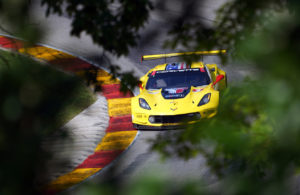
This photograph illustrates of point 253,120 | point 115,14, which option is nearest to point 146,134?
point 115,14

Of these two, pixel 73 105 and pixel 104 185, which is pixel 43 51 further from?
pixel 104 185

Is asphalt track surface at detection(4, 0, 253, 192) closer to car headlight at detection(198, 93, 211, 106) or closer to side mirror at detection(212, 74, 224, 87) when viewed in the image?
side mirror at detection(212, 74, 224, 87)

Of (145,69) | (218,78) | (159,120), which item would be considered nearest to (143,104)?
(159,120)

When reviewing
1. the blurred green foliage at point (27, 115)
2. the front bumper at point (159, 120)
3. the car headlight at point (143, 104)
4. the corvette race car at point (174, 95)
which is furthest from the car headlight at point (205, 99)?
the blurred green foliage at point (27, 115)

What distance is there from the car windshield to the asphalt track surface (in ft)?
2.44

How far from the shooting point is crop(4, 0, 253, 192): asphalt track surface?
5.06ft

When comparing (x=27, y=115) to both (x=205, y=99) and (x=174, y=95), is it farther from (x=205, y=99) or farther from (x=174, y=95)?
(x=174, y=95)

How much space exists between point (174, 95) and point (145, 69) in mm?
5398

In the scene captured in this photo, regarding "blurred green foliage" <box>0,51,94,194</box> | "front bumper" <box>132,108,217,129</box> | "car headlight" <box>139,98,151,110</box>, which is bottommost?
"front bumper" <box>132,108,217,129</box>

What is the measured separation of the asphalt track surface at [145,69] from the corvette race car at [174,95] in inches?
18.9

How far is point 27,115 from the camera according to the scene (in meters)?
1.49

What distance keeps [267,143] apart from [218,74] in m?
9.78

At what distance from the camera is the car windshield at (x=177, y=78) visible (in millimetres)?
11117

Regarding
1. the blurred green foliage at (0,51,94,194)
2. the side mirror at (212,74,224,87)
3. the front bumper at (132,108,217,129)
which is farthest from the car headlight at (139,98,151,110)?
the blurred green foliage at (0,51,94,194)
